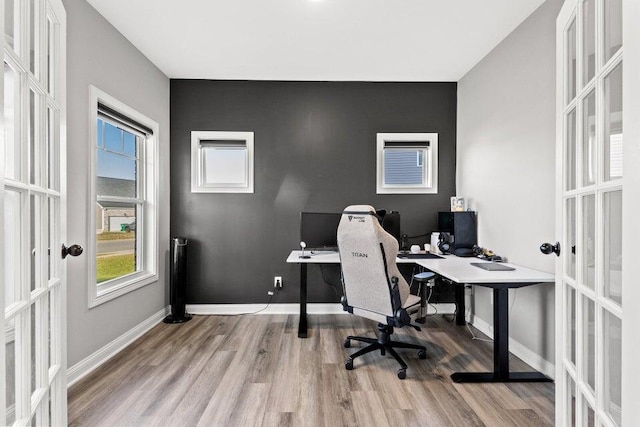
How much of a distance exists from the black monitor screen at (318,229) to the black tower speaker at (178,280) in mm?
1321

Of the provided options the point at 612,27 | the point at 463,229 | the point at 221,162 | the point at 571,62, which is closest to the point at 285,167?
the point at 221,162

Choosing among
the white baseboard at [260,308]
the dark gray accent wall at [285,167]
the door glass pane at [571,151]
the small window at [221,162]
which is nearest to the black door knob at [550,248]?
the door glass pane at [571,151]

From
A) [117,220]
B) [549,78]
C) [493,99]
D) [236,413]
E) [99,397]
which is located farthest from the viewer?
[117,220]

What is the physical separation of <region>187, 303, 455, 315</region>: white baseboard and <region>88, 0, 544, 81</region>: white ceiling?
8.88ft

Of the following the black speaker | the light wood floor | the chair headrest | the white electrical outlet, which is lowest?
the light wood floor

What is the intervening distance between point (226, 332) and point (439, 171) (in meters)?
3.04

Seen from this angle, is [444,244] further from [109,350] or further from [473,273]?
[109,350]

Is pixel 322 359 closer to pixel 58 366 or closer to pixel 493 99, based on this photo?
pixel 58 366

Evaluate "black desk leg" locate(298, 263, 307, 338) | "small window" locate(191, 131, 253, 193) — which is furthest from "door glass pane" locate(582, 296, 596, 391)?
"small window" locate(191, 131, 253, 193)

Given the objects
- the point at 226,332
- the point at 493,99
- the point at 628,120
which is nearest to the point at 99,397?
the point at 226,332

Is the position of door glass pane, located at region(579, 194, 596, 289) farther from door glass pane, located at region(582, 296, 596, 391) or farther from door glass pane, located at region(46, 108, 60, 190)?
door glass pane, located at region(46, 108, 60, 190)

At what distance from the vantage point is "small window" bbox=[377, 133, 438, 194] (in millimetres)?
3791

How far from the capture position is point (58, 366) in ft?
4.30

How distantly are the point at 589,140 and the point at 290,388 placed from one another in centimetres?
214
